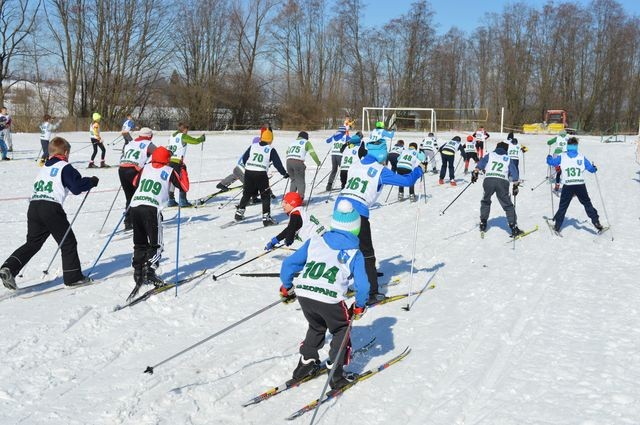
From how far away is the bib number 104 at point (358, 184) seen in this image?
6953mm

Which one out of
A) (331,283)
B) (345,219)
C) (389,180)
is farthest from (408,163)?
(331,283)

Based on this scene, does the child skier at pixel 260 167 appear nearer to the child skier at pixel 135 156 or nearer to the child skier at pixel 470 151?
the child skier at pixel 135 156

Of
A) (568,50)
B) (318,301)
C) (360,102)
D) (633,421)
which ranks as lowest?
(633,421)

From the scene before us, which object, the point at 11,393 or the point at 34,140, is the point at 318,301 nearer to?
the point at 11,393

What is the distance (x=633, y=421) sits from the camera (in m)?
4.49

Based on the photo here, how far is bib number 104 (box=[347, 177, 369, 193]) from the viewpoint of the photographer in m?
6.95

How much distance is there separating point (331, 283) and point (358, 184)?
2619 mm

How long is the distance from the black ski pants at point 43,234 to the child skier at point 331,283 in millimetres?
3617

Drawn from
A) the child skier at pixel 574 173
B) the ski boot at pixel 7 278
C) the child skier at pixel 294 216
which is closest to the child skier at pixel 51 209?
the ski boot at pixel 7 278

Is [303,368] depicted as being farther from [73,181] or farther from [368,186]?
[73,181]

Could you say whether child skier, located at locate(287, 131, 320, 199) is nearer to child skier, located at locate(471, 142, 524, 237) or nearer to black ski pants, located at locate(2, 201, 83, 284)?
child skier, located at locate(471, 142, 524, 237)

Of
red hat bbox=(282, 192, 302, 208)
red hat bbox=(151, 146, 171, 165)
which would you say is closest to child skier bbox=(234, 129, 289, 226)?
red hat bbox=(151, 146, 171, 165)

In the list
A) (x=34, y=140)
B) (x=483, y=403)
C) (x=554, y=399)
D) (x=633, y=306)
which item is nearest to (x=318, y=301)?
(x=483, y=403)

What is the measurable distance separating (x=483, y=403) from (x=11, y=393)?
12.7 ft
